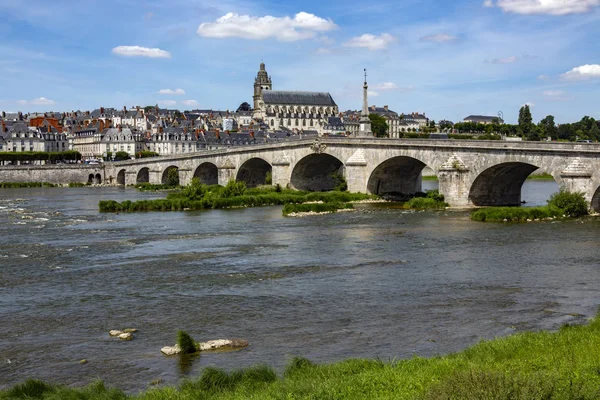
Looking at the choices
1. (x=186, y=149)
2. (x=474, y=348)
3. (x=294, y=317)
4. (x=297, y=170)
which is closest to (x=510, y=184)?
(x=297, y=170)

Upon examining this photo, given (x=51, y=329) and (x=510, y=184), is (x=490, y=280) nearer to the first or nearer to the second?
(x=51, y=329)

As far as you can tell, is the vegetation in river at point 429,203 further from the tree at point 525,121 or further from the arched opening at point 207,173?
the tree at point 525,121

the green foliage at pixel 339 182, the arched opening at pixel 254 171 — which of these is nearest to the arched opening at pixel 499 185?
the green foliage at pixel 339 182

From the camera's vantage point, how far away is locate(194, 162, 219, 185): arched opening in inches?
3213

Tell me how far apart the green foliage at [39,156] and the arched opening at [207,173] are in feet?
116

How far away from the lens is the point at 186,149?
11988cm

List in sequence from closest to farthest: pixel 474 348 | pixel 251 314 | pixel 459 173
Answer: pixel 474 348
pixel 251 314
pixel 459 173

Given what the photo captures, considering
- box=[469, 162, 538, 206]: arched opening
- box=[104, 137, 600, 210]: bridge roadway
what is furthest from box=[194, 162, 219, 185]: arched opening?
box=[469, 162, 538, 206]: arched opening

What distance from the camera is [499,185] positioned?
47.6m

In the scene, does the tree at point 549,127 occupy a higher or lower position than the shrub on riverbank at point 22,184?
higher

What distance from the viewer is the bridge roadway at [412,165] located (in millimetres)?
39594

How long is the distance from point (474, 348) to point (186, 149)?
109m

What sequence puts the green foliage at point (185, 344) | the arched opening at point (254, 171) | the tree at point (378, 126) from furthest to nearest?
the tree at point (378, 126)
the arched opening at point (254, 171)
the green foliage at point (185, 344)

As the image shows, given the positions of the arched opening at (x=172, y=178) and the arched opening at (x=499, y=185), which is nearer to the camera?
the arched opening at (x=499, y=185)
